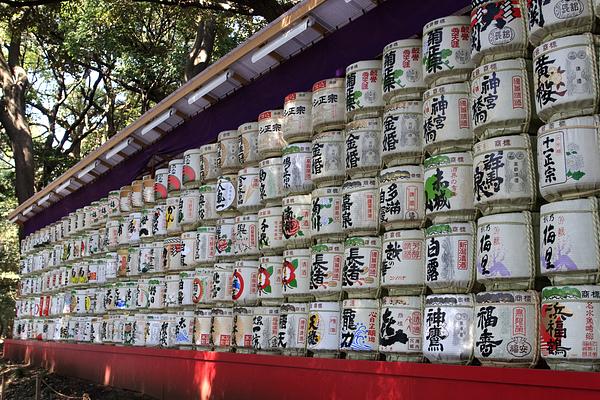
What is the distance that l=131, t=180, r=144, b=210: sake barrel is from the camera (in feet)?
34.3

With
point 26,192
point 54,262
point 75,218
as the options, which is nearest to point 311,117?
point 75,218

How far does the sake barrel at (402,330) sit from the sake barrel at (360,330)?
210 millimetres

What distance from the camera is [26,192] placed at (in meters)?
19.2

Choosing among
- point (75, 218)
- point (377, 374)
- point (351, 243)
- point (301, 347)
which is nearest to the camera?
point (377, 374)

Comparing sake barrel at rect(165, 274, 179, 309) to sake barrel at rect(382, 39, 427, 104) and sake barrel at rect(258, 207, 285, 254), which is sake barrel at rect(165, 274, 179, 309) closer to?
sake barrel at rect(258, 207, 285, 254)

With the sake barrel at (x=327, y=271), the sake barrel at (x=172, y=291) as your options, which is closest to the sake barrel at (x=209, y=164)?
the sake barrel at (x=172, y=291)

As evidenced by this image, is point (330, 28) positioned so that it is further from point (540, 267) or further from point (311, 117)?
point (540, 267)

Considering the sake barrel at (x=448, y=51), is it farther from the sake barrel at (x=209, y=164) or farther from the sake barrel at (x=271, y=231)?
the sake barrel at (x=209, y=164)

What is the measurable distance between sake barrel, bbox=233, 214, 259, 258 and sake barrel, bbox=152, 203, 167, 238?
2.22m

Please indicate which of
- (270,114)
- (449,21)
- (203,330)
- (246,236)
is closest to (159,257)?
(203,330)

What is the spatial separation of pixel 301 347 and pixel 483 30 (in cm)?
307

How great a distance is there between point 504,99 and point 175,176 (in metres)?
5.41

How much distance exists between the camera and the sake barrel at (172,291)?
28.3 feet

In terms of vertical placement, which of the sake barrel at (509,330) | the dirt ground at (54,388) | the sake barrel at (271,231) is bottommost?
the dirt ground at (54,388)
